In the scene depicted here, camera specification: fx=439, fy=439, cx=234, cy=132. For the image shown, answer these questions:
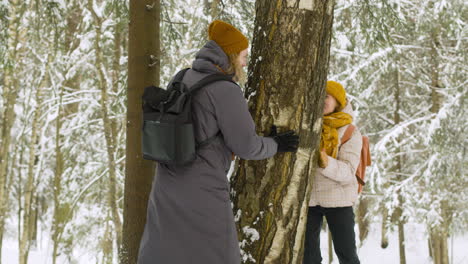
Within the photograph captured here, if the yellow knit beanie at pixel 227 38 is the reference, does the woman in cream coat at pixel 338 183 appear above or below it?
below

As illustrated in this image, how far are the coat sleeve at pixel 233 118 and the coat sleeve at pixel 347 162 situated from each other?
98cm

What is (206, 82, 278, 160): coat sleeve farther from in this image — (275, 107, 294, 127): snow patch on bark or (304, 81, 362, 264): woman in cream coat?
(304, 81, 362, 264): woman in cream coat

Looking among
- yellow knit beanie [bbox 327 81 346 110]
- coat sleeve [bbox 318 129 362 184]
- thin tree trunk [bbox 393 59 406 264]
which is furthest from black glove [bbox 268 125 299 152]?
thin tree trunk [bbox 393 59 406 264]

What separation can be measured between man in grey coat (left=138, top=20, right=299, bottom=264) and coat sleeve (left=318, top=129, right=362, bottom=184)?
0.85 metres

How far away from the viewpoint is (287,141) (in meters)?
2.32

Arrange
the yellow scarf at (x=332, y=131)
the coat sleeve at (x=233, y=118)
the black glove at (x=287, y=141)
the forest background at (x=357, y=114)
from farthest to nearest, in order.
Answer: the forest background at (x=357, y=114) → the yellow scarf at (x=332, y=131) → the black glove at (x=287, y=141) → the coat sleeve at (x=233, y=118)

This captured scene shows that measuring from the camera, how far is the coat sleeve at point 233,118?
2.08 metres

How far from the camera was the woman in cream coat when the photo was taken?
121 inches

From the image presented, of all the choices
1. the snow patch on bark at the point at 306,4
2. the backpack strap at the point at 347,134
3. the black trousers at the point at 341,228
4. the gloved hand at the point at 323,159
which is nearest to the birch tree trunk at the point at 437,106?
the backpack strap at the point at 347,134

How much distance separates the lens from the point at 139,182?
3334 mm

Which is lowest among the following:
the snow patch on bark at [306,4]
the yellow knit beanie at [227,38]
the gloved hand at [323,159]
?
the gloved hand at [323,159]

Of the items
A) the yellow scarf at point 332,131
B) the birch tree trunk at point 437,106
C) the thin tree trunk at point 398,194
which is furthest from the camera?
the thin tree trunk at point 398,194

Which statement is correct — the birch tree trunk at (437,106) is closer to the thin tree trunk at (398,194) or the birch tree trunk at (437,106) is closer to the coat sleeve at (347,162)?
the thin tree trunk at (398,194)

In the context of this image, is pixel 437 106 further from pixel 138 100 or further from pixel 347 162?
pixel 138 100
